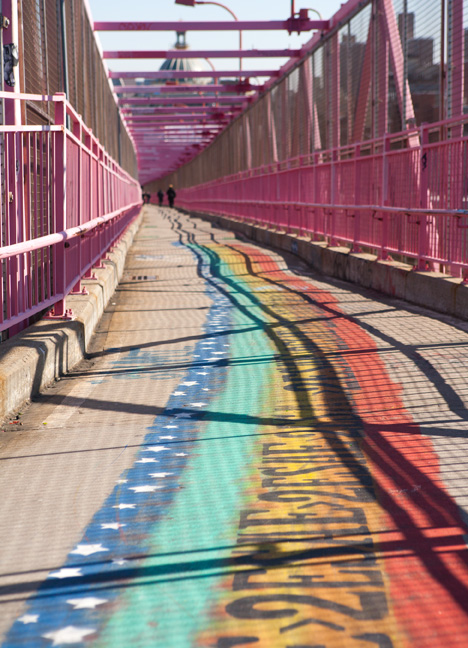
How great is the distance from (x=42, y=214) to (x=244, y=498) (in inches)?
136

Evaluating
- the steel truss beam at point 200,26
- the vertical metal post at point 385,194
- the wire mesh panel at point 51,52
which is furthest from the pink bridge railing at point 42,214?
the steel truss beam at point 200,26

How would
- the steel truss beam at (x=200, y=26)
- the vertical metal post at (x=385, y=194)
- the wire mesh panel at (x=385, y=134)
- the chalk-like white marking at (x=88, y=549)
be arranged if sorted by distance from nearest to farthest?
1. the chalk-like white marking at (x=88, y=549)
2. the wire mesh panel at (x=385, y=134)
3. the vertical metal post at (x=385, y=194)
4. the steel truss beam at (x=200, y=26)

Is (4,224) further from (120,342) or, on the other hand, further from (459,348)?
(459,348)

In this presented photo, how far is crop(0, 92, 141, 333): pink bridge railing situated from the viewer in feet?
17.5

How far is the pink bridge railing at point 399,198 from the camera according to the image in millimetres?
8523

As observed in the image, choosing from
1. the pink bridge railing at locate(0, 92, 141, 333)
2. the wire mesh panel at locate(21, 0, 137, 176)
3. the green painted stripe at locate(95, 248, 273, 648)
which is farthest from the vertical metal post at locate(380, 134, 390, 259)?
the green painted stripe at locate(95, 248, 273, 648)

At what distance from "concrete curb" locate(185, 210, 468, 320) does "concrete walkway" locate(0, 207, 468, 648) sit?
1344mm

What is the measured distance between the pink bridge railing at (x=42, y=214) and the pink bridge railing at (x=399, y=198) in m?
3.46

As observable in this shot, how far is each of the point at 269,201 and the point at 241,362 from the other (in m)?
17.3

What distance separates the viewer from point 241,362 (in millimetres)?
6250

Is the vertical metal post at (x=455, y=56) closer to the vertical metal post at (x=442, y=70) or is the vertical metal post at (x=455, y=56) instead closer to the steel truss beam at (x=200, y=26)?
the vertical metal post at (x=442, y=70)

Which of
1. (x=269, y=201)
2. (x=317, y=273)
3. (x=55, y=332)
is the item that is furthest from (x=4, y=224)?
(x=269, y=201)

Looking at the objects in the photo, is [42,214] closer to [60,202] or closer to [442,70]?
[60,202]

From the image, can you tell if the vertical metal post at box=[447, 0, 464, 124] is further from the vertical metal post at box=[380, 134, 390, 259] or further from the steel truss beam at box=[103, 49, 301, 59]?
the steel truss beam at box=[103, 49, 301, 59]
